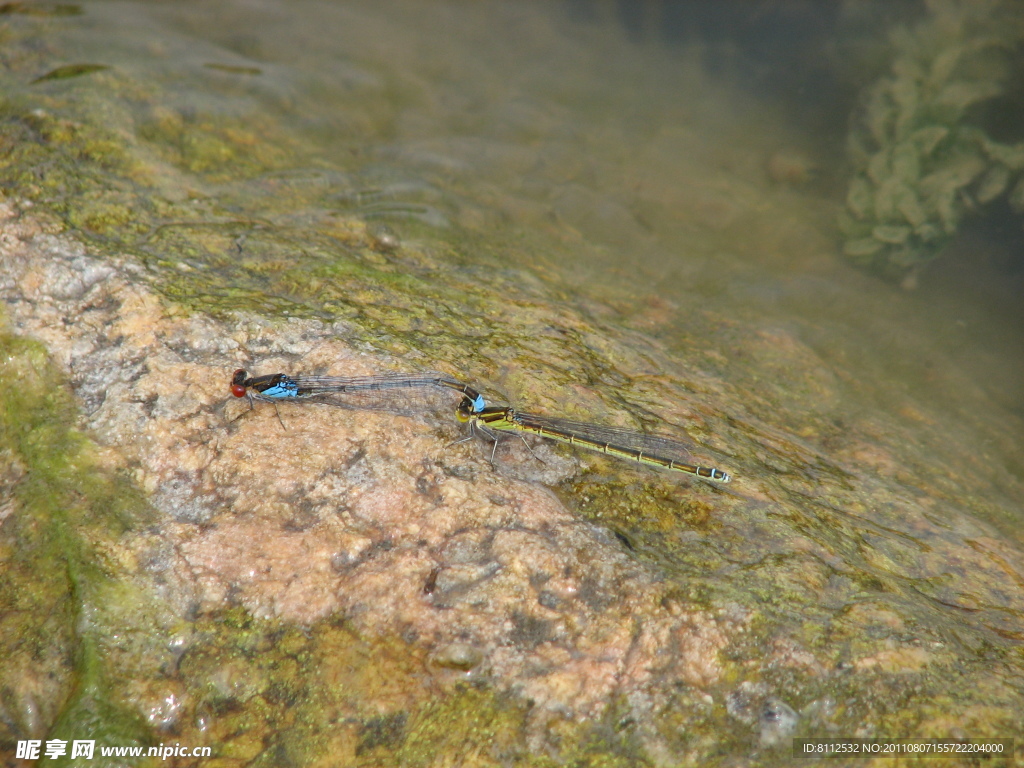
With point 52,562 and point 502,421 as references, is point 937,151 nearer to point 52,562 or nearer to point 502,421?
point 502,421

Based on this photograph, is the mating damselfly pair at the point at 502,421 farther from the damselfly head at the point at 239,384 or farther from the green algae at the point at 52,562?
the green algae at the point at 52,562

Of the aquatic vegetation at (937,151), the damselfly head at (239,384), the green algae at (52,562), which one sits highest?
the aquatic vegetation at (937,151)

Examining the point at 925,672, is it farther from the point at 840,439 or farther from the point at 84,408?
the point at 84,408

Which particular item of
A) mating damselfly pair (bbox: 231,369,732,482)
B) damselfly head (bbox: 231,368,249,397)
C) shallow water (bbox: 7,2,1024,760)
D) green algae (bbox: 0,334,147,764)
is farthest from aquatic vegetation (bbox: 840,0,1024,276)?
green algae (bbox: 0,334,147,764)

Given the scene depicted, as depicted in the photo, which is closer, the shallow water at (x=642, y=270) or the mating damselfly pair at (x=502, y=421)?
the shallow water at (x=642, y=270)

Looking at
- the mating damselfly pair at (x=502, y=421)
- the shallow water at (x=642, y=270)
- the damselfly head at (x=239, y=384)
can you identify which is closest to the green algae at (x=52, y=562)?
the shallow water at (x=642, y=270)

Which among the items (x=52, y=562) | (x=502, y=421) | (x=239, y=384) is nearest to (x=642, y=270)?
(x=502, y=421)
